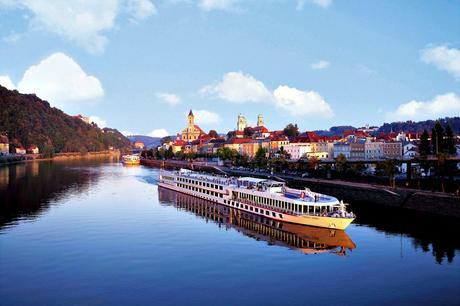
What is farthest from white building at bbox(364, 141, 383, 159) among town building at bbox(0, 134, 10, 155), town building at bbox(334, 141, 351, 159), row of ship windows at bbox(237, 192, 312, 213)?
town building at bbox(0, 134, 10, 155)

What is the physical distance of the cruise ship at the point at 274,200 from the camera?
40438mm

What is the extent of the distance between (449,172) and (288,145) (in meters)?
76.3

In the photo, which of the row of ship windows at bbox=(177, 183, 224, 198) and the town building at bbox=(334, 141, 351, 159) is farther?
the town building at bbox=(334, 141, 351, 159)

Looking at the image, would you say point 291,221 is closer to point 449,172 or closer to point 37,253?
point 37,253

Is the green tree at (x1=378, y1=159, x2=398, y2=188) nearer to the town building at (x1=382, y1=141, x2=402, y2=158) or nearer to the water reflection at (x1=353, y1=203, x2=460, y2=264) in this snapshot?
the water reflection at (x1=353, y1=203, x2=460, y2=264)

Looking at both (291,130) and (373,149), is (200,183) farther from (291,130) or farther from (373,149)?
(291,130)

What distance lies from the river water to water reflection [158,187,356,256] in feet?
0.33

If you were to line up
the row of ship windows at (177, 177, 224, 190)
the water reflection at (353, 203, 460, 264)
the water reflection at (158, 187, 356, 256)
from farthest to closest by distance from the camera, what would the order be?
1. the row of ship windows at (177, 177, 224, 190)
2. the water reflection at (158, 187, 356, 256)
3. the water reflection at (353, 203, 460, 264)

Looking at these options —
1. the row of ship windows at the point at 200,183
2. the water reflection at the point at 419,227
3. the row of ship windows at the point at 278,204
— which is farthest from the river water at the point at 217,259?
the row of ship windows at the point at 200,183

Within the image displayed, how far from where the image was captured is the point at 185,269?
94.1 feet

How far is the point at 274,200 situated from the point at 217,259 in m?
16.0

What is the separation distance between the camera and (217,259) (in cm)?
3119

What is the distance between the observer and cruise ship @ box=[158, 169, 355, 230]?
40438mm

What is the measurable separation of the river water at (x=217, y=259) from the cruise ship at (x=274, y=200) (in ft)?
3.50
